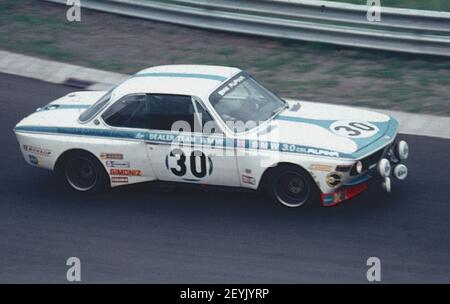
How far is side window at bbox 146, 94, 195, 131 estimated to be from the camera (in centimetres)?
1005

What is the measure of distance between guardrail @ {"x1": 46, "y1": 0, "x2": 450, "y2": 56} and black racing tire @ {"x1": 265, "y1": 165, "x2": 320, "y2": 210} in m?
5.12

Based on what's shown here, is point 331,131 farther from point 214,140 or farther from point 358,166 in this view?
point 214,140

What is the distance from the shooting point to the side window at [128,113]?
33.6 ft

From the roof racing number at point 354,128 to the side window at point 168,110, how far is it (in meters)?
1.59

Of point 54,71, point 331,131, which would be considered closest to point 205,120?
point 331,131

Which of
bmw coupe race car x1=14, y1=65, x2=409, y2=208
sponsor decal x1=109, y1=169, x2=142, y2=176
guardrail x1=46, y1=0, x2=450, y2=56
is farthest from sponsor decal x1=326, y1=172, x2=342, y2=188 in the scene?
guardrail x1=46, y1=0, x2=450, y2=56


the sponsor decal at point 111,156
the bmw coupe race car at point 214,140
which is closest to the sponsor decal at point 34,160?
the bmw coupe race car at point 214,140

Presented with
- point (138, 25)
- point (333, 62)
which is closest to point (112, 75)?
point (138, 25)

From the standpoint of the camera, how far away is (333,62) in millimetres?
14445

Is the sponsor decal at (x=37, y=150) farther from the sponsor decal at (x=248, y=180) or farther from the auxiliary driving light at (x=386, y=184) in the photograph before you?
the auxiliary driving light at (x=386, y=184)

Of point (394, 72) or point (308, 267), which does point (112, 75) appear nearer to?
point (394, 72)

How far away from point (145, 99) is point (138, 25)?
6447mm

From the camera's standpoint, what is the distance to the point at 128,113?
10.3m

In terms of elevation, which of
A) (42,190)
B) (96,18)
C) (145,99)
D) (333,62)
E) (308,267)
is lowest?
(308,267)
